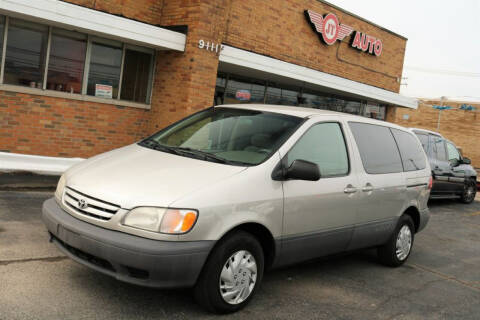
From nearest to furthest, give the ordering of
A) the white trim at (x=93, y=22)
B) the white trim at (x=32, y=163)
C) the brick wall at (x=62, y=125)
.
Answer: the white trim at (x=93, y=22) → the white trim at (x=32, y=163) → the brick wall at (x=62, y=125)

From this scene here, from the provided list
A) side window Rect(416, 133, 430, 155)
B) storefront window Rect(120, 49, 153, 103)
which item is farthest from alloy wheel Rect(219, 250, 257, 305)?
side window Rect(416, 133, 430, 155)

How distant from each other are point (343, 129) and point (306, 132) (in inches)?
27.3

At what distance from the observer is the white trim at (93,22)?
8.55 m

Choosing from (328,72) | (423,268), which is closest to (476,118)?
(328,72)

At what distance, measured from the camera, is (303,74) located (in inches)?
537

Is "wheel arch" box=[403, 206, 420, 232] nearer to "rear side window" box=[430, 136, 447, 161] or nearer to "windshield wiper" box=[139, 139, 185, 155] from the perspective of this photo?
"windshield wiper" box=[139, 139, 185, 155]

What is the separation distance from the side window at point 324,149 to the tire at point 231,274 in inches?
35.2

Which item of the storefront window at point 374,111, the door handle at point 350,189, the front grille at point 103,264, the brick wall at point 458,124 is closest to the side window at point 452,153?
the storefront window at point 374,111

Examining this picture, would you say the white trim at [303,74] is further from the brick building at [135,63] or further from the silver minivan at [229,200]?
the silver minivan at [229,200]

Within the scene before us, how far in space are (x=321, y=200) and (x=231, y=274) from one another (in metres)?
1.25

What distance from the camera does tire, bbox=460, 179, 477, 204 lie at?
13.9 meters

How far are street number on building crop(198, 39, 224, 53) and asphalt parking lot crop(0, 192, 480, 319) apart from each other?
5208 millimetres

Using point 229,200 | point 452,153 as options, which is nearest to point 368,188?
point 229,200

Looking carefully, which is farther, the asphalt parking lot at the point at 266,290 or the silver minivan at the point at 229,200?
the asphalt parking lot at the point at 266,290
